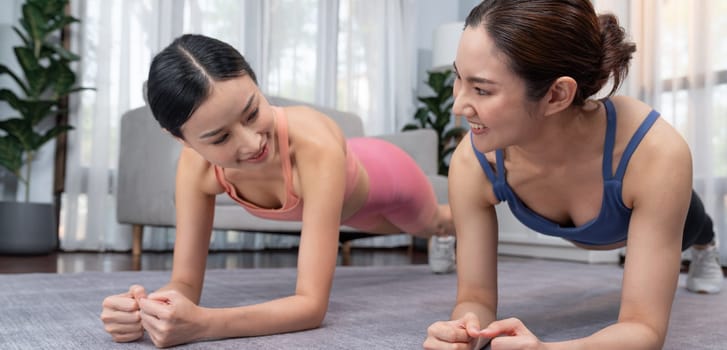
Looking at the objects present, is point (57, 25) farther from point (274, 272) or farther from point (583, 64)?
point (583, 64)

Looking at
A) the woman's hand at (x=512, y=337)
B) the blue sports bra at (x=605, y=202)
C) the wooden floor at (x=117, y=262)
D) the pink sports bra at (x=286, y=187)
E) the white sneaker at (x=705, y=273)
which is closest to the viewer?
the woman's hand at (x=512, y=337)

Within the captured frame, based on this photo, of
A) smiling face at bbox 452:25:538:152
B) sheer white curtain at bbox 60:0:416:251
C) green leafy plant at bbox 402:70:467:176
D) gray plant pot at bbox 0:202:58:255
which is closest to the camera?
smiling face at bbox 452:25:538:152

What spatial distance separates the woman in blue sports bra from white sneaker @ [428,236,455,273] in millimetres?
1330

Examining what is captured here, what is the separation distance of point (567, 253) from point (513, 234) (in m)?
0.46

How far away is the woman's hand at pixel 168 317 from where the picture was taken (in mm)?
972

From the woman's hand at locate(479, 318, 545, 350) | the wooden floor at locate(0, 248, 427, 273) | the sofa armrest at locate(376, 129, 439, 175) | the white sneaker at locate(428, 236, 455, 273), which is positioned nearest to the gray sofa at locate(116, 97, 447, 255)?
the sofa armrest at locate(376, 129, 439, 175)

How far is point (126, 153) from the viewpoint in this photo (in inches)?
131

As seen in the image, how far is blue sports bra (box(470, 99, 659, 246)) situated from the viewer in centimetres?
100

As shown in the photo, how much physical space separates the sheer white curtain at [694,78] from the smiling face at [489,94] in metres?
2.85

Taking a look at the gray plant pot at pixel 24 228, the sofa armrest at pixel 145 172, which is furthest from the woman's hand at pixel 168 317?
the gray plant pot at pixel 24 228

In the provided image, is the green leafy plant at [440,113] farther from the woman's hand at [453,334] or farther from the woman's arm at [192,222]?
the woman's hand at [453,334]

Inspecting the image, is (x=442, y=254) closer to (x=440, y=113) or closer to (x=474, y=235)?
(x=474, y=235)

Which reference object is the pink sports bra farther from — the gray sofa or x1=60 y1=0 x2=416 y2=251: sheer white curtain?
x1=60 y1=0 x2=416 y2=251: sheer white curtain

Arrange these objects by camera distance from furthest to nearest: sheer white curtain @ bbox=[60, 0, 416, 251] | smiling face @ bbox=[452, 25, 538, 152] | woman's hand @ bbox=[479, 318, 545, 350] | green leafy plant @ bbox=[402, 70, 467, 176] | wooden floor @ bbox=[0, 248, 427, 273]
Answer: green leafy plant @ bbox=[402, 70, 467, 176] < sheer white curtain @ bbox=[60, 0, 416, 251] < wooden floor @ bbox=[0, 248, 427, 273] < smiling face @ bbox=[452, 25, 538, 152] < woman's hand @ bbox=[479, 318, 545, 350]
